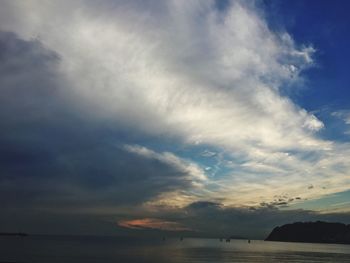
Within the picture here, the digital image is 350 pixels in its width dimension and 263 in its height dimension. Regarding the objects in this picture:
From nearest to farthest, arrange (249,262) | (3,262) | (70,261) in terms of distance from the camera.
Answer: (3,262)
(70,261)
(249,262)

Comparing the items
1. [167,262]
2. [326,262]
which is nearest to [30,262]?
[167,262]

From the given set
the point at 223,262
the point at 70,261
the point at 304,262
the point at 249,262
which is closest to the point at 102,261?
the point at 70,261

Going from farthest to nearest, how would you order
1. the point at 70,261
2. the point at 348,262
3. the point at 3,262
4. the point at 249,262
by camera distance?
the point at 348,262
the point at 249,262
the point at 70,261
the point at 3,262

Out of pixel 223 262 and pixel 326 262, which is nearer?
pixel 223 262

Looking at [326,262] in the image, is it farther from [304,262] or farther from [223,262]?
[223,262]

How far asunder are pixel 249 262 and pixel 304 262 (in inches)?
927

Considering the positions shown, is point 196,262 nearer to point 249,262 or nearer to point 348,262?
point 249,262

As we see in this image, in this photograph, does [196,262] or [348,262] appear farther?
[348,262]

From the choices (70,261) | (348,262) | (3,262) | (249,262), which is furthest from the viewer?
(348,262)

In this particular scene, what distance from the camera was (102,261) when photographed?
418 feet

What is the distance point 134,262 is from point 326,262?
75.7m

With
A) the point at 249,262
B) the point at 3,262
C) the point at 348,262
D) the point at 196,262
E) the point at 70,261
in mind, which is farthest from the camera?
the point at 348,262

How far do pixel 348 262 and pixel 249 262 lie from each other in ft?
134

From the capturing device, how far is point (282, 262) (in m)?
147
